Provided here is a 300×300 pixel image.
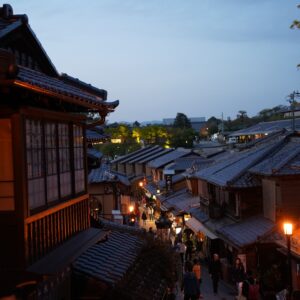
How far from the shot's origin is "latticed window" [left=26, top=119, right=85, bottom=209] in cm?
870

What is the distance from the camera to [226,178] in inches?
1088

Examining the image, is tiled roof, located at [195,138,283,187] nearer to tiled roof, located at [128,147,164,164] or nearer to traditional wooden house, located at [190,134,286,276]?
traditional wooden house, located at [190,134,286,276]

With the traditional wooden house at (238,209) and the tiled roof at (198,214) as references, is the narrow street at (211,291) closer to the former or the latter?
the traditional wooden house at (238,209)

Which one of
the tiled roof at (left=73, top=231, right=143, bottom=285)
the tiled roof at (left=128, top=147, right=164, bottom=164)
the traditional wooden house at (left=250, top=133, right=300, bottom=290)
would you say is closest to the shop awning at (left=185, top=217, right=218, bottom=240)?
the traditional wooden house at (left=250, top=133, right=300, bottom=290)

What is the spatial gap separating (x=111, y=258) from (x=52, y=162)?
400 centimetres

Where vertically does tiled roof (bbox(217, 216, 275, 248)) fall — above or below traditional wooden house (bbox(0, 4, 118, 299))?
below

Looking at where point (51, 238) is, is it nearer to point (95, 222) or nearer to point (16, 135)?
point (16, 135)

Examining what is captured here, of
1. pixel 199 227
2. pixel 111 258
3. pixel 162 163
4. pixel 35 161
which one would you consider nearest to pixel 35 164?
pixel 35 161

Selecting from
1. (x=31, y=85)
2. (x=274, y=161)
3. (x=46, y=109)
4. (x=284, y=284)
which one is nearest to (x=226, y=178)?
(x=274, y=161)

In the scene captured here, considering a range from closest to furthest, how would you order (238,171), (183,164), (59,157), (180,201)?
1. (59,157)
2. (238,171)
3. (180,201)
4. (183,164)

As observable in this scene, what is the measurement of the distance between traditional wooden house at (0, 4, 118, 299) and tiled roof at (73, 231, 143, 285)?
748mm

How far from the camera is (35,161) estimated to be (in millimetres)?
8828

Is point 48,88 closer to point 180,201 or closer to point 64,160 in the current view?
point 64,160

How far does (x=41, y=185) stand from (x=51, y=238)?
0.96 m
